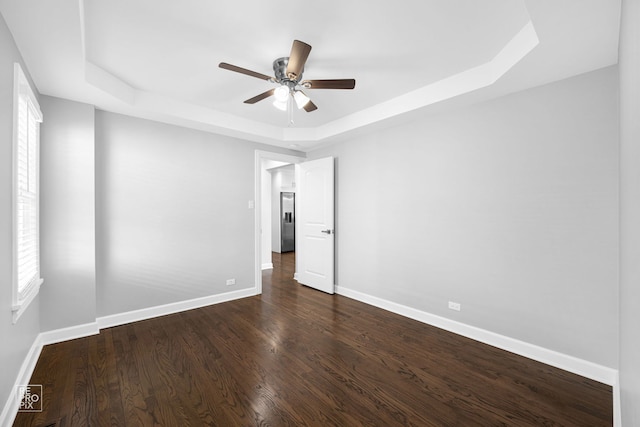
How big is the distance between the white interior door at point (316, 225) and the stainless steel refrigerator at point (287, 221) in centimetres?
345

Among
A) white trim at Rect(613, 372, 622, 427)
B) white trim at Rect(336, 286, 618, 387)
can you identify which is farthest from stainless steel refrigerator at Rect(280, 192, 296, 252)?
white trim at Rect(613, 372, 622, 427)

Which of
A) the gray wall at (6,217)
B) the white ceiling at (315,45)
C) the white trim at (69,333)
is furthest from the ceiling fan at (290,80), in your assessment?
the white trim at (69,333)

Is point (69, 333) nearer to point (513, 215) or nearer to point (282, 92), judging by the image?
point (282, 92)

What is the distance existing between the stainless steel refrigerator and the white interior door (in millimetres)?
Answer: 3454

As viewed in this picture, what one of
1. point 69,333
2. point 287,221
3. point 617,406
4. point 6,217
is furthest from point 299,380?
point 287,221

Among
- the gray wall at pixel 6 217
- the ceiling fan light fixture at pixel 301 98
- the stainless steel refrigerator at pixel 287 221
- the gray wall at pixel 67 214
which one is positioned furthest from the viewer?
the stainless steel refrigerator at pixel 287 221

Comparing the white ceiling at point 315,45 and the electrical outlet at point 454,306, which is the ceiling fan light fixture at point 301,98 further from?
the electrical outlet at point 454,306

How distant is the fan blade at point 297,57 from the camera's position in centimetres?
180

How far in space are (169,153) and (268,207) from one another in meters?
3.11

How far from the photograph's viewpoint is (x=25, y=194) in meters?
2.15

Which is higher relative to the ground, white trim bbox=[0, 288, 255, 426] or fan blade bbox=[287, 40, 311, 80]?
fan blade bbox=[287, 40, 311, 80]

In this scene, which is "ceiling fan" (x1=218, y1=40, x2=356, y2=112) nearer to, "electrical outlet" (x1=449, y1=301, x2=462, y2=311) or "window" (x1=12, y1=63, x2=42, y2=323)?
"window" (x1=12, y1=63, x2=42, y2=323)

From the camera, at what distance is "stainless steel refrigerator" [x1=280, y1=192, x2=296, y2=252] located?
8.34 m

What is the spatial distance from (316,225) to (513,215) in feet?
9.06
